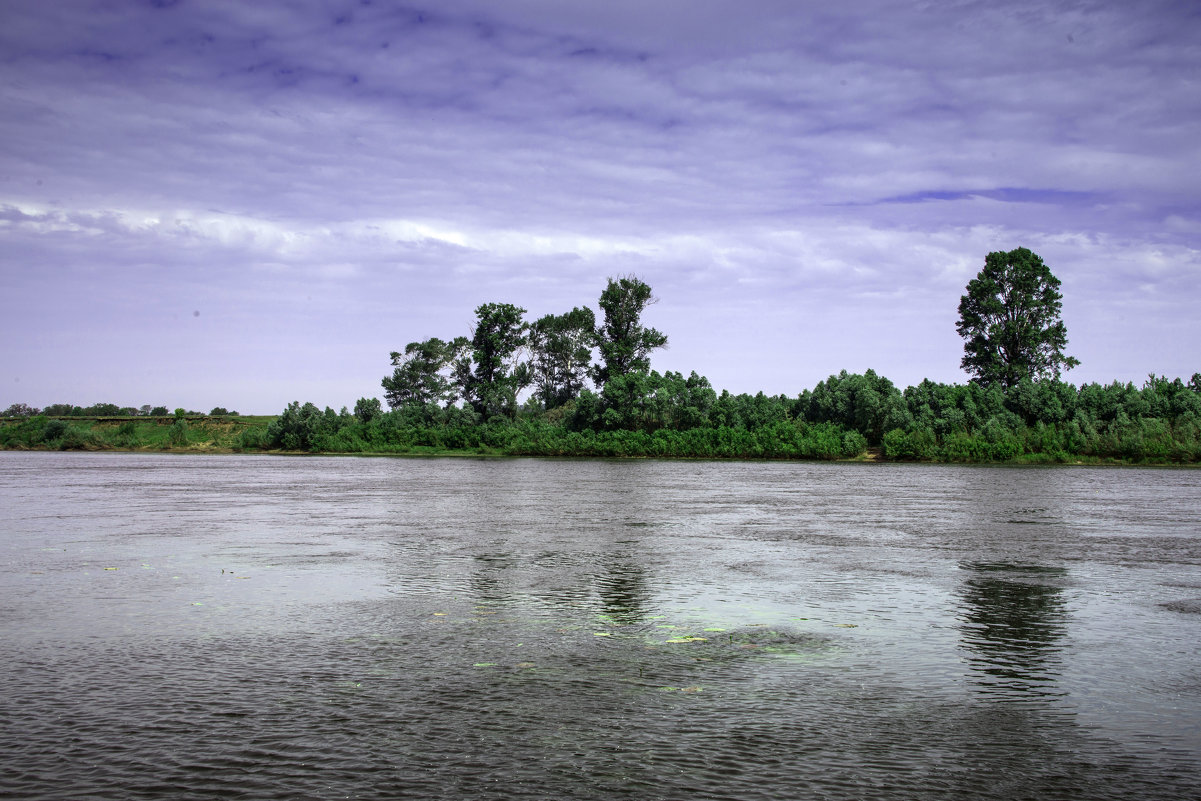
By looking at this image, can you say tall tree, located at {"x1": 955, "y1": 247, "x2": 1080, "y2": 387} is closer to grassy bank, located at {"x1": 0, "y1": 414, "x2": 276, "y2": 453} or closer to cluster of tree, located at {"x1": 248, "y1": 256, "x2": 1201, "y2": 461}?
cluster of tree, located at {"x1": 248, "y1": 256, "x2": 1201, "y2": 461}

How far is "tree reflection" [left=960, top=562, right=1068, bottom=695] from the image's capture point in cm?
803

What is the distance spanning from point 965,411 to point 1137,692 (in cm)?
6705

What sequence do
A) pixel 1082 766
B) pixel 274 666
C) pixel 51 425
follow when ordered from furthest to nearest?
pixel 51 425 < pixel 274 666 < pixel 1082 766

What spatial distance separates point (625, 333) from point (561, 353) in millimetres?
20690

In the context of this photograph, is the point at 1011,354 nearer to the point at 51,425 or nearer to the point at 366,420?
the point at 366,420

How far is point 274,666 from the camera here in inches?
320

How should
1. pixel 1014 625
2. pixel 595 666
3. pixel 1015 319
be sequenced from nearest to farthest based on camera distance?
1. pixel 595 666
2. pixel 1014 625
3. pixel 1015 319

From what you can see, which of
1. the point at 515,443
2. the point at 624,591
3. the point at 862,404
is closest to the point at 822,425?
the point at 862,404

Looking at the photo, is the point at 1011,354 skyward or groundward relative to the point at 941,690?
skyward

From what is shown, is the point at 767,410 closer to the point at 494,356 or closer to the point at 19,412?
the point at 494,356

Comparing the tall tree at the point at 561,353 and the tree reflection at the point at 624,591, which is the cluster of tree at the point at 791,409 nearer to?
the tall tree at the point at 561,353

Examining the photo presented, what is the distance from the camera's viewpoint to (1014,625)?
1027 centimetres

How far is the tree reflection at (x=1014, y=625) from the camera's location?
8.03 m

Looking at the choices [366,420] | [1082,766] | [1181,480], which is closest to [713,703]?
[1082,766]
